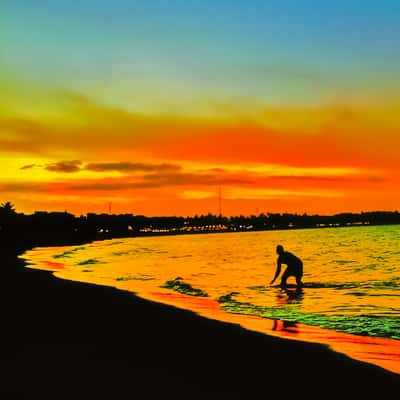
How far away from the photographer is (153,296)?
969 inches

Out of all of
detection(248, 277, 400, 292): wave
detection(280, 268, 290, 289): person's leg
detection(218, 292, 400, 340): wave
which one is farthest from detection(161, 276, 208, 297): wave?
detection(218, 292, 400, 340): wave

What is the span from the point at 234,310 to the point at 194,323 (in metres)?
4.12

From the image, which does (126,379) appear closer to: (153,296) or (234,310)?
(234,310)

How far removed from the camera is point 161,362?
10.6 metres

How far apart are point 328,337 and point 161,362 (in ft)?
17.8

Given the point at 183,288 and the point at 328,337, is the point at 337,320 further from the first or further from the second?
the point at 183,288

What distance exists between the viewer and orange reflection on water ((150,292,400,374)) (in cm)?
1178

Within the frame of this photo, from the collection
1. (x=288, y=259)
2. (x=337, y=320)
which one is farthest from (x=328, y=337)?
(x=288, y=259)

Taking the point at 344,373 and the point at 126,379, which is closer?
the point at 126,379

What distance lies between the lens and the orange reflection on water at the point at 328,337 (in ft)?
38.7

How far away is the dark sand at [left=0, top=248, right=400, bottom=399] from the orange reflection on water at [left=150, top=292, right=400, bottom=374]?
0.55 metres

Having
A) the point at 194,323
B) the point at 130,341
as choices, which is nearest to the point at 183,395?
the point at 130,341

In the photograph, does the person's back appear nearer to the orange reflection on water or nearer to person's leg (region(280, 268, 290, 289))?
person's leg (region(280, 268, 290, 289))

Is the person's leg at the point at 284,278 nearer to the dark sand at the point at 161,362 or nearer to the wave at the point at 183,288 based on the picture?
the wave at the point at 183,288
